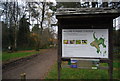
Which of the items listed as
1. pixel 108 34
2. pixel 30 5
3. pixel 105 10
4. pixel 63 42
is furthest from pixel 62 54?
pixel 30 5

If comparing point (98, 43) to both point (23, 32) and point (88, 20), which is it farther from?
point (23, 32)

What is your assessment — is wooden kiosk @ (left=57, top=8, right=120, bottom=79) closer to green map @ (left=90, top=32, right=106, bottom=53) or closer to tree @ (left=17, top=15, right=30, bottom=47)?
green map @ (left=90, top=32, right=106, bottom=53)

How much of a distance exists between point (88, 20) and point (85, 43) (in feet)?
3.08

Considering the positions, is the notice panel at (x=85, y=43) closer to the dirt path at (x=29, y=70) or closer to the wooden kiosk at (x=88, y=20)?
the wooden kiosk at (x=88, y=20)

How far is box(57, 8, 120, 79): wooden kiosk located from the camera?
4418 millimetres

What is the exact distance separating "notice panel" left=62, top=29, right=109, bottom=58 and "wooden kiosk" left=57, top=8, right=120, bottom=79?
0.40 feet

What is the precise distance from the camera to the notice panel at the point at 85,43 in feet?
15.9

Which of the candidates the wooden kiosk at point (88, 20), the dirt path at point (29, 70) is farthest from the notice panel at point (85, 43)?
the dirt path at point (29, 70)

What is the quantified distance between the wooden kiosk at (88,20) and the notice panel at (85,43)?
121 mm

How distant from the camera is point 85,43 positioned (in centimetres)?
488

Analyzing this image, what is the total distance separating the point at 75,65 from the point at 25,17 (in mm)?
24086

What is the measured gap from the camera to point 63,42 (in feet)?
16.2

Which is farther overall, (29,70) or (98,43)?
(29,70)

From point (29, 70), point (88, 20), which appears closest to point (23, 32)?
point (29, 70)
